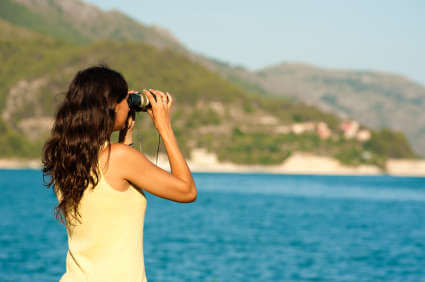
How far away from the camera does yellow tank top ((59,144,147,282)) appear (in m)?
2.85

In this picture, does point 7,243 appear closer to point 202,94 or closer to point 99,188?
point 99,188

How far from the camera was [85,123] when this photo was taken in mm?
2875

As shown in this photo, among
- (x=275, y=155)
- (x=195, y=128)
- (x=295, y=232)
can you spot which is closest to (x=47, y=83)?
(x=195, y=128)

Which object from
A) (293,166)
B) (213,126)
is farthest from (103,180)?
(213,126)

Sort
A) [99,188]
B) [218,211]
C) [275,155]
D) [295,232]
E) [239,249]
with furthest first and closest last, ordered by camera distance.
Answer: [275,155] < [218,211] < [295,232] < [239,249] < [99,188]

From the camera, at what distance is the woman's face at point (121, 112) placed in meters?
2.96

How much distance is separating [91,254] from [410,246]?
35.4m

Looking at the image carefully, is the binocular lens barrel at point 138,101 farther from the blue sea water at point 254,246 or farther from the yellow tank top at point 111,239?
the blue sea water at point 254,246

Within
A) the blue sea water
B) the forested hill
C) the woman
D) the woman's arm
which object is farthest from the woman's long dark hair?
the forested hill

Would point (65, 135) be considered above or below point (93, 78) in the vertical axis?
below

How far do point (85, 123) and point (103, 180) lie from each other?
257 millimetres

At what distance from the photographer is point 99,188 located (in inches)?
113

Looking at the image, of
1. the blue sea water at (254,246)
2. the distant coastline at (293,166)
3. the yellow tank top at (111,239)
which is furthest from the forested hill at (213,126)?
the yellow tank top at (111,239)

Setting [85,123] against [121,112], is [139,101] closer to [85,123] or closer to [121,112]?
[121,112]
